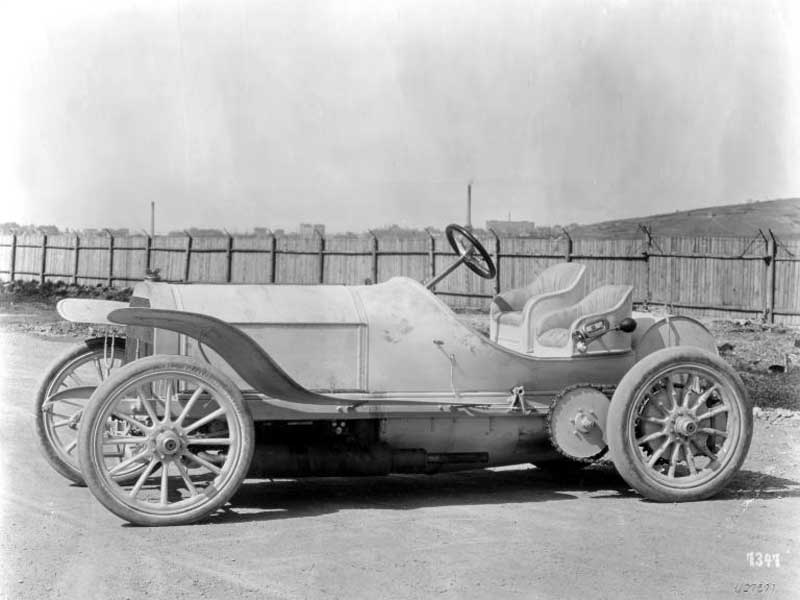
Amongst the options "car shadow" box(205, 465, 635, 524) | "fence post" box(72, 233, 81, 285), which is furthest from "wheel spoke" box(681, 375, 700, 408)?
"fence post" box(72, 233, 81, 285)

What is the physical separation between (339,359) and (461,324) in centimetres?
80

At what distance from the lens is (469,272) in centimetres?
2675

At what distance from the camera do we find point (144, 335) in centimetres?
612

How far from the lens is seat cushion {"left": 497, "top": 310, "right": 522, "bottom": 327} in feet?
23.4

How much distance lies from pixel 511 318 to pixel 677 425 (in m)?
1.42

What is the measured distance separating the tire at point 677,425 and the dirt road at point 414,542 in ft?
0.55

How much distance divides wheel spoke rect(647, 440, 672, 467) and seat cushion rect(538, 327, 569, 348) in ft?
2.85

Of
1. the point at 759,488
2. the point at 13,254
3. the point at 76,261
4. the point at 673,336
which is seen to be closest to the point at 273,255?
the point at 76,261

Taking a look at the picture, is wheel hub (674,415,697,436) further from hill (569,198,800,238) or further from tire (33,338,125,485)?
hill (569,198,800,238)

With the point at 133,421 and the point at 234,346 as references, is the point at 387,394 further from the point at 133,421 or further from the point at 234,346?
the point at 133,421

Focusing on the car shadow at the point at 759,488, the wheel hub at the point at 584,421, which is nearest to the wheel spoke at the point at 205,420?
the wheel hub at the point at 584,421

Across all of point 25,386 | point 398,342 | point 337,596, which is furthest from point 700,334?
point 25,386

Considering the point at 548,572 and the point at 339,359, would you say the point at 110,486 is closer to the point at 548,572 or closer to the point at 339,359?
the point at 339,359

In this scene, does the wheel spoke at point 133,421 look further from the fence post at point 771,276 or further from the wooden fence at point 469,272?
the fence post at point 771,276
